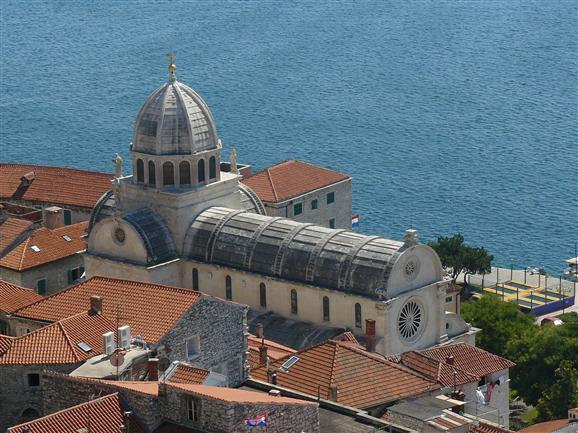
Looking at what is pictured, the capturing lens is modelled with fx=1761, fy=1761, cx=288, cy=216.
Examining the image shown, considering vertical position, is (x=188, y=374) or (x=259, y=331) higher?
(x=188, y=374)

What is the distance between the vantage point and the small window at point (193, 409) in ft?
178

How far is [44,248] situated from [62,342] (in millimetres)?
33597

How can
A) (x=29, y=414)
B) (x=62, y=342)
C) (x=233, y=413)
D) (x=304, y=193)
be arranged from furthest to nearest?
(x=304, y=193) < (x=62, y=342) < (x=29, y=414) < (x=233, y=413)

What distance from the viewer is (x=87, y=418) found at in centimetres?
5369

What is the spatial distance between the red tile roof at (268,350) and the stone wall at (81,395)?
1446cm

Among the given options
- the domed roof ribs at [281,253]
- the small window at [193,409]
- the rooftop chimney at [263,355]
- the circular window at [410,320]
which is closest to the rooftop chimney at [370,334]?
the circular window at [410,320]

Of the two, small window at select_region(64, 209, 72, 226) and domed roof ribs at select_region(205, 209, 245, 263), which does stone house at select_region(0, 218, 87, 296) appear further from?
domed roof ribs at select_region(205, 209, 245, 263)

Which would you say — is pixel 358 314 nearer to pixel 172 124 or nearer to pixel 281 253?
pixel 281 253

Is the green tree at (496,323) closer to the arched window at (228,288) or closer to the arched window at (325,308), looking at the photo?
the arched window at (325,308)

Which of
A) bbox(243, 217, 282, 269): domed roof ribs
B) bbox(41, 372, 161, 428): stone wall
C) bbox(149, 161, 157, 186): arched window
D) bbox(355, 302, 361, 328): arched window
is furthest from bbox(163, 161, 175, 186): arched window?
bbox(41, 372, 161, 428): stone wall

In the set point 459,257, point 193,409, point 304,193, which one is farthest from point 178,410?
point 459,257

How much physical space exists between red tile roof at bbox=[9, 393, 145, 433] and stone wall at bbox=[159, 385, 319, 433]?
4.43 ft

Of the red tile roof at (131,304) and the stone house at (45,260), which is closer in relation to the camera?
the red tile roof at (131,304)

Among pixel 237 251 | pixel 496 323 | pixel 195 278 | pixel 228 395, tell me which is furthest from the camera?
pixel 496 323
